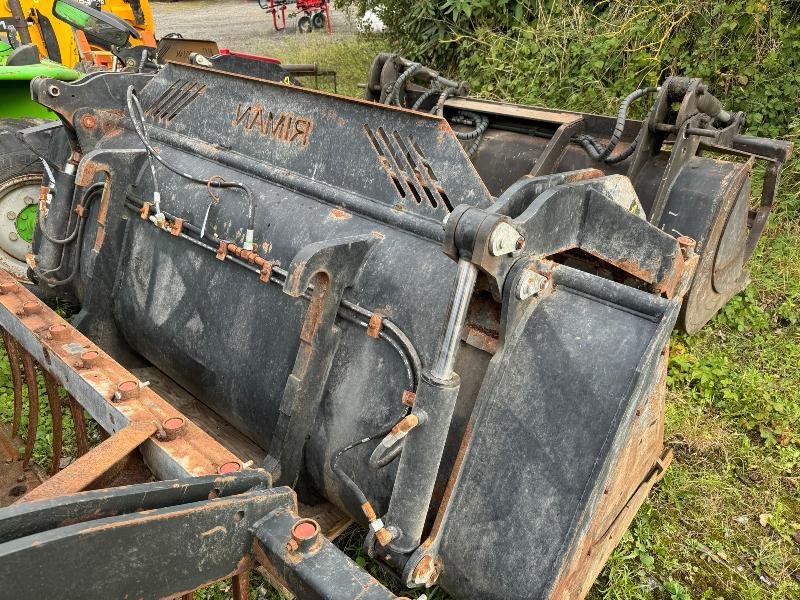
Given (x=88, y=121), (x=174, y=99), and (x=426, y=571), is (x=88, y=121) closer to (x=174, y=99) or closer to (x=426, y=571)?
(x=174, y=99)

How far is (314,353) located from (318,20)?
16691 mm

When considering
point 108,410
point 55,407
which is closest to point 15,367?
point 55,407

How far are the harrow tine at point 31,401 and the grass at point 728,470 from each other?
0.99 feet

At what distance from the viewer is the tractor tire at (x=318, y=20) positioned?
16.8 metres

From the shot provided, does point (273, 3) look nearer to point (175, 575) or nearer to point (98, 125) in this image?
point (98, 125)

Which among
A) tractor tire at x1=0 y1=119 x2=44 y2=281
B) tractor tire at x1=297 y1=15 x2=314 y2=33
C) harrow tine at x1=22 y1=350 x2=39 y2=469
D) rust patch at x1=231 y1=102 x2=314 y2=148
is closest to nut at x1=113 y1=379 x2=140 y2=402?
harrow tine at x1=22 y1=350 x2=39 y2=469

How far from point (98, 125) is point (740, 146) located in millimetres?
3237

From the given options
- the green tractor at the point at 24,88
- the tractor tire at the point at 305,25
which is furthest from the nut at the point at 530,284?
the tractor tire at the point at 305,25

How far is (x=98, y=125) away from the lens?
3.10 m

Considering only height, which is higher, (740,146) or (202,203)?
(740,146)

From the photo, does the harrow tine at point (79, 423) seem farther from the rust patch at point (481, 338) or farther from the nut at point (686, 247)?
the nut at point (686, 247)

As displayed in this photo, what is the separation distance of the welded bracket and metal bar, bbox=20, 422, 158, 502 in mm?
469

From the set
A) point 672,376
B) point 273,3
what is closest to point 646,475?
point 672,376

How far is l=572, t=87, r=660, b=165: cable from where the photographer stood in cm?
306
